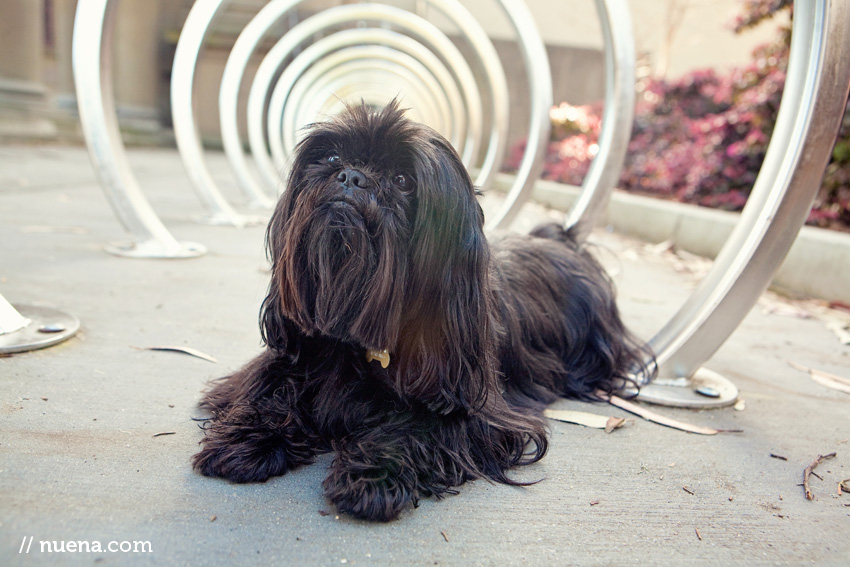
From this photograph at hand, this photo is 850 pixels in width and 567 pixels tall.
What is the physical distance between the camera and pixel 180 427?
67.6 inches

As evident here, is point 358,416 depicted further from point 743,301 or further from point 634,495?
point 743,301

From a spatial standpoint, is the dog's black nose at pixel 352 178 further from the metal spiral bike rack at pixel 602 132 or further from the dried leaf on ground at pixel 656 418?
the dried leaf on ground at pixel 656 418

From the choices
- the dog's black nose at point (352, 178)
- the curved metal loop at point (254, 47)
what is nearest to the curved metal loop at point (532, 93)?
the curved metal loop at point (254, 47)

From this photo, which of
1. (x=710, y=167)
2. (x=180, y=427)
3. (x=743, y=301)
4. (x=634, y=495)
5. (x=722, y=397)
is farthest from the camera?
(x=710, y=167)

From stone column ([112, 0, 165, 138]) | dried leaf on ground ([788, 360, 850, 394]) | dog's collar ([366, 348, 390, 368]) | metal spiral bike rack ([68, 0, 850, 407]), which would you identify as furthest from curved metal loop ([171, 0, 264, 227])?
stone column ([112, 0, 165, 138])

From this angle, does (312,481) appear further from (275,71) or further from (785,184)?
(275,71)

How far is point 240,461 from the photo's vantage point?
1.49 m

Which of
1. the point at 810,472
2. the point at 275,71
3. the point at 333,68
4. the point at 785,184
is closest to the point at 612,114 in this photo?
the point at 785,184

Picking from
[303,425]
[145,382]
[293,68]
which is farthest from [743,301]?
[293,68]

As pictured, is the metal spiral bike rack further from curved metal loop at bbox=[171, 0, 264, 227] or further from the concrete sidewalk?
the concrete sidewalk

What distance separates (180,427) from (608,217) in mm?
6495

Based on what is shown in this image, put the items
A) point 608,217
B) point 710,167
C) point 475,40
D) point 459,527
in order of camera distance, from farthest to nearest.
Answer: point 608,217, point 710,167, point 475,40, point 459,527

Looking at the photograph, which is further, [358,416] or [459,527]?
[358,416]

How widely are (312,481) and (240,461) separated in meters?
0.17
